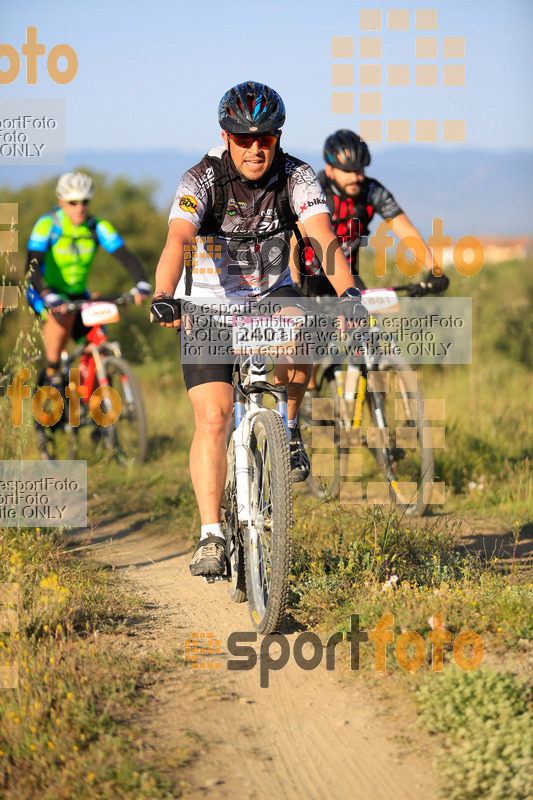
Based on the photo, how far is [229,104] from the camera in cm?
392

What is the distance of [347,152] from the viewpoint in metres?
5.93

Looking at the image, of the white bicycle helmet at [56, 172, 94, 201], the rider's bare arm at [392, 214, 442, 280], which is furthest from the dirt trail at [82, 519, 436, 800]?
the white bicycle helmet at [56, 172, 94, 201]

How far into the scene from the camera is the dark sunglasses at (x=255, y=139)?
3.96 m

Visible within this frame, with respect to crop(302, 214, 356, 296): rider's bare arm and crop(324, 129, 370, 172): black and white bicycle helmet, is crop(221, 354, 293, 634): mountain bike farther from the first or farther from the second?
crop(324, 129, 370, 172): black and white bicycle helmet

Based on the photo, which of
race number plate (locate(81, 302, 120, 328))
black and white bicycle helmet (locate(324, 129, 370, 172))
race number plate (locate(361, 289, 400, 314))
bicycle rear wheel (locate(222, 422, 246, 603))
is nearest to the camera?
bicycle rear wheel (locate(222, 422, 246, 603))

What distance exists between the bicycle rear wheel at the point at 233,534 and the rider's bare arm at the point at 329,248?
0.92 meters

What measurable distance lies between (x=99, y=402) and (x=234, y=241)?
3841 mm

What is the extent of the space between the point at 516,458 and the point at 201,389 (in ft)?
12.2

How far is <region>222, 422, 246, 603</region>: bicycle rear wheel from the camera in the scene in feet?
13.3

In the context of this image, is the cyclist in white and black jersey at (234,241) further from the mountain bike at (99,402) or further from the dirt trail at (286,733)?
the mountain bike at (99,402)

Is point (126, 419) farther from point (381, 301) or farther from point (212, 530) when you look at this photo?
point (212, 530)

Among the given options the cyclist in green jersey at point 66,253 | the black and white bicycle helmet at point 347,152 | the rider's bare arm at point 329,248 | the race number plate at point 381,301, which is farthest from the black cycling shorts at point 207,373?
the cyclist in green jersey at point 66,253

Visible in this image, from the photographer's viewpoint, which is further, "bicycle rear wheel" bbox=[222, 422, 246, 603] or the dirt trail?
"bicycle rear wheel" bbox=[222, 422, 246, 603]

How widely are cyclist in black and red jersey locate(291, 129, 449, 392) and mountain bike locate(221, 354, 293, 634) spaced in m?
2.19
